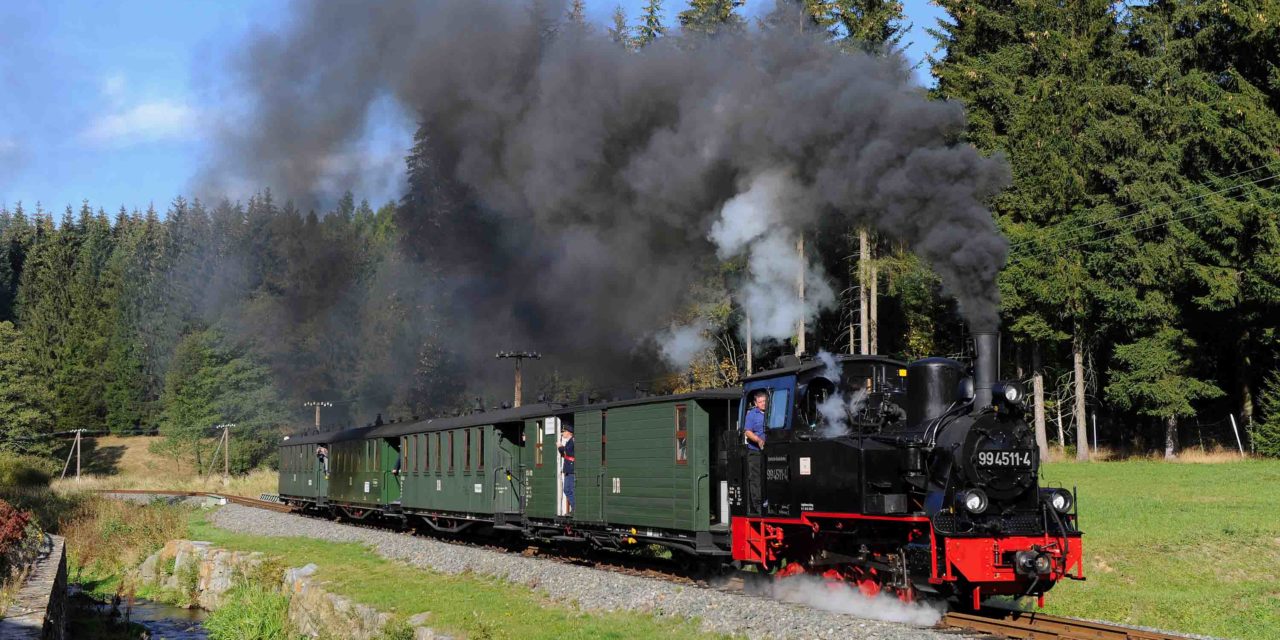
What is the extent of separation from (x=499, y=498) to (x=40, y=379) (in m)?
66.5

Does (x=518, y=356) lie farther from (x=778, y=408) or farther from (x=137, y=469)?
(x=137, y=469)

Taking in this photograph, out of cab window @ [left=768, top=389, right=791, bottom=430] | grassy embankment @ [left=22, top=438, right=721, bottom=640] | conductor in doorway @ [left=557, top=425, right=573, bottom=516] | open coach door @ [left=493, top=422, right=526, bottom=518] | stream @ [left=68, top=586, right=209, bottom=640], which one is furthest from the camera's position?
open coach door @ [left=493, top=422, right=526, bottom=518]

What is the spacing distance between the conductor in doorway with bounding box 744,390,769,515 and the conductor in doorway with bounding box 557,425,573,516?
5.78m

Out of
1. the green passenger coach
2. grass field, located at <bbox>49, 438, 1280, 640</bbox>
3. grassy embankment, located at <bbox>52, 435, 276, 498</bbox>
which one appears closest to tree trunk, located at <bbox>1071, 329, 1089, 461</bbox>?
grass field, located at <bbox>49, 438, 1280, 640</bbox>

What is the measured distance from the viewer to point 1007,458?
1077 cm

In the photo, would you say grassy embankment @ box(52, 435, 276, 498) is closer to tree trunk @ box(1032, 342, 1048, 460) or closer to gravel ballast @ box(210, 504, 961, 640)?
tree trunk @ box(1032, 342, 1048, 460)

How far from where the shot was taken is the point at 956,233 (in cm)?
1466

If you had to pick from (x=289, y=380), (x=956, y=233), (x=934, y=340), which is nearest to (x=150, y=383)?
(x=289, y=380)

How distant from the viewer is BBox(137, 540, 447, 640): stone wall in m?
14.2

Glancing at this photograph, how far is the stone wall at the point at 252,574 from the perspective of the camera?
46.5 ft

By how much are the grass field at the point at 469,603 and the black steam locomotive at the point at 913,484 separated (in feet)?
6.39

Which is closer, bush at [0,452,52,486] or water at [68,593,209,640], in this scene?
water at [68,593,209,640]

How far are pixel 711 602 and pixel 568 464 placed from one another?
719 cm

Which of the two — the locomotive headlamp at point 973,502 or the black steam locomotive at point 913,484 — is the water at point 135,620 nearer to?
the black steam locomotive at point 913,484
